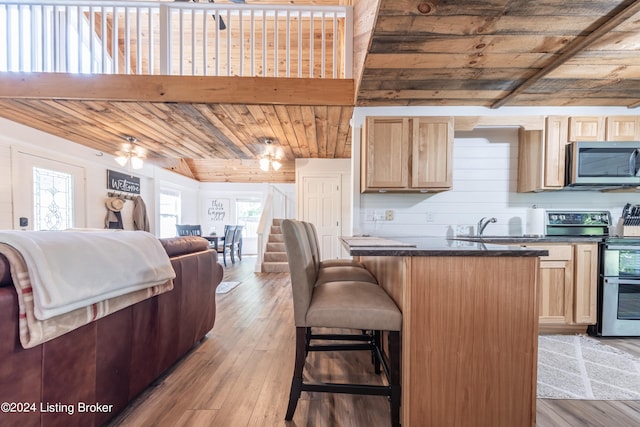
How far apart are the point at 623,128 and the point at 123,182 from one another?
7.10m

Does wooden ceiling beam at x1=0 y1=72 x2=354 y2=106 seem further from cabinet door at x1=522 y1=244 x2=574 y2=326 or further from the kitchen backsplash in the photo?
cabinet door at x1=522 y1=244 x2=574 y2=326

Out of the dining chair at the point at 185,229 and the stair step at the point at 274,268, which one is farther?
the dining chair at the point at 185,229

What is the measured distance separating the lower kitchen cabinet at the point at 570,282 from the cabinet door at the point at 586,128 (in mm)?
1041

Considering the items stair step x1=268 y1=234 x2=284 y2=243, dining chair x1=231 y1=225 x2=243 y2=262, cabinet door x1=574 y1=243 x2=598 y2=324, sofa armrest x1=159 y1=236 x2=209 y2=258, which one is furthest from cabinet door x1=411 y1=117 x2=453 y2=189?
dining chair x1=231 y1=225 x2=243 y2=262

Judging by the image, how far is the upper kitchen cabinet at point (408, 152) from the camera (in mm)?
2564

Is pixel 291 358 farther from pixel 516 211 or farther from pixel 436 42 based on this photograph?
pixel 516 211

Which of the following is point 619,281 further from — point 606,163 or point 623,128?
point 623,128

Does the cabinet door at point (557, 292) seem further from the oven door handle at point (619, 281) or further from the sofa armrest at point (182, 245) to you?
the sofa armrest at point (182, 245)

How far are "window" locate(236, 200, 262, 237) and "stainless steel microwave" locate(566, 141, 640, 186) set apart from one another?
712cm

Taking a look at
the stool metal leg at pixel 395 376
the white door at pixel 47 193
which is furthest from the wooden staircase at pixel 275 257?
the stool metal leg at pixel 395 376

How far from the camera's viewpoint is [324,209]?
220 inches

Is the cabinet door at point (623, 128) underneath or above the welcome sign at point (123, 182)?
above

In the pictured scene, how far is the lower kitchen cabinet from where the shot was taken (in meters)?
2.37

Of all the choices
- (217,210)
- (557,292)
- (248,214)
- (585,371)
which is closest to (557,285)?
(557,292)
